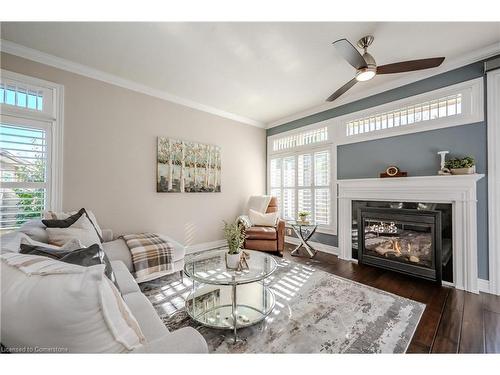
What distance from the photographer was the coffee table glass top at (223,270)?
1678mm

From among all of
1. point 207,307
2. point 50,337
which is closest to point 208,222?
point 207,307

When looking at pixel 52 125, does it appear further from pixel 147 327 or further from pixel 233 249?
pixel 147 327

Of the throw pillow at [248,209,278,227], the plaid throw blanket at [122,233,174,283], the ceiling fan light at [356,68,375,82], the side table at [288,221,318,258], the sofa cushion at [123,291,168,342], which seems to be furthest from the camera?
the throw pillow at [248,209,278,227]

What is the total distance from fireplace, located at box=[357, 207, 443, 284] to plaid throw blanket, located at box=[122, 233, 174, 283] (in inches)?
109

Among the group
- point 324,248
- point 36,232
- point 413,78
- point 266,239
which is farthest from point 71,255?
point 413,78

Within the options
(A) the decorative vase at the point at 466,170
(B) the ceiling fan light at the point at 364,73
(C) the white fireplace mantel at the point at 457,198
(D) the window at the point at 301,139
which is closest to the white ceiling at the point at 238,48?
(B) the ceiling fan light at the point at 364,73

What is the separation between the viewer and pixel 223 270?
75.9 inches

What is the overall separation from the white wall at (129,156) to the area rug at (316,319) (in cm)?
120

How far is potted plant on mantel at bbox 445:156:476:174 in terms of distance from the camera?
7.69 feet

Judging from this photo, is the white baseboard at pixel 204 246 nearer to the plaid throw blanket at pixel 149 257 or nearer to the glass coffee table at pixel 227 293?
the plaid throw blanket at pixel 149 257

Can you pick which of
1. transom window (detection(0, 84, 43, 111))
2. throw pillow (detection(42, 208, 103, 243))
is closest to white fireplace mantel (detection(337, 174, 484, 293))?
throw pillow (detection(42, 208, 103, 243))

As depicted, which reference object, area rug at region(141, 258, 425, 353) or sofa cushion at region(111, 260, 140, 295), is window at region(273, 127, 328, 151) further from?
sofa cushion at region(111, 260, 140, 295)
